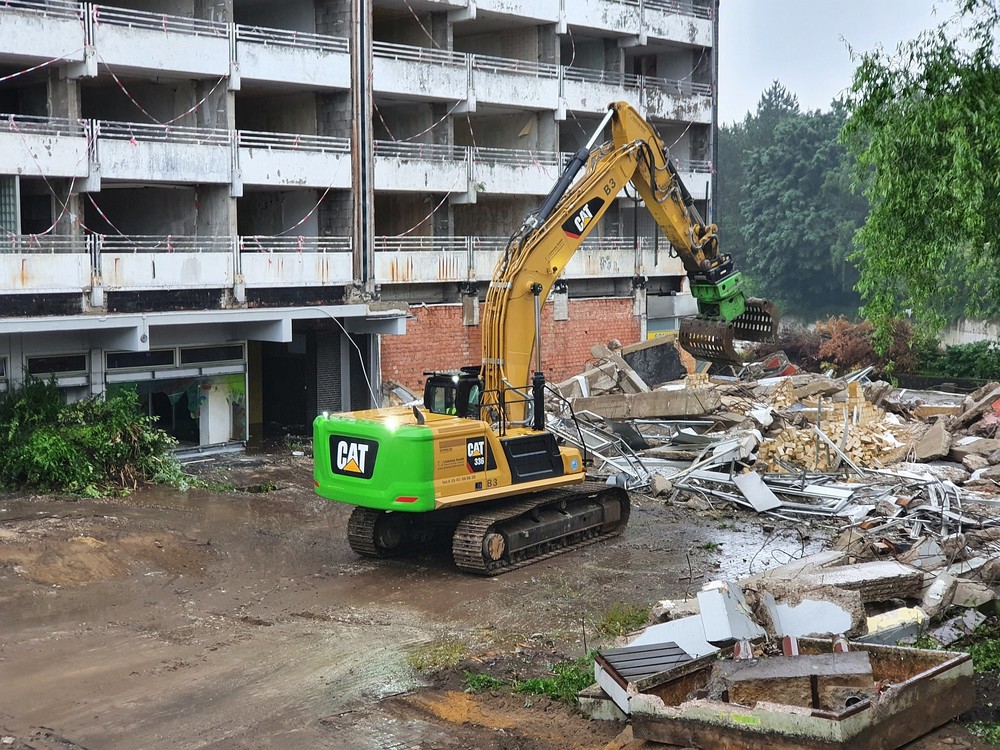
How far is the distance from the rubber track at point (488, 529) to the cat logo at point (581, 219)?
3.77 m

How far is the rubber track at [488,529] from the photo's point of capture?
15867mm

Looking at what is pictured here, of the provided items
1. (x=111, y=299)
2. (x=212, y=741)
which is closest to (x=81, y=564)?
(x=212, y=741)

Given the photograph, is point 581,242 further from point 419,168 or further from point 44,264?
point 419,168

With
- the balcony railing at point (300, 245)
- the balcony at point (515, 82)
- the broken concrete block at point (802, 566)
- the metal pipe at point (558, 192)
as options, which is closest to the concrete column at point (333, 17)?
the balcony at point (515, 82)

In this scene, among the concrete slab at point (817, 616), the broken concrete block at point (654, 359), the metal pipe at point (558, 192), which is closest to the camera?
the concrete slab at point (817, 616)

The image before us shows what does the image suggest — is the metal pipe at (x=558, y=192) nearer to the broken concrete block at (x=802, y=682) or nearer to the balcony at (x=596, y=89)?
the broken concrete block at (x=802, y=682)

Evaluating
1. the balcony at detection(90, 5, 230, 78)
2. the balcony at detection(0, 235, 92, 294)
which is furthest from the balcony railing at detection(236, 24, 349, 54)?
the balcony at detection(0, 235, 92, 294)

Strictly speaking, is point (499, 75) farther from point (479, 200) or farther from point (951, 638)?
point (951, 638)

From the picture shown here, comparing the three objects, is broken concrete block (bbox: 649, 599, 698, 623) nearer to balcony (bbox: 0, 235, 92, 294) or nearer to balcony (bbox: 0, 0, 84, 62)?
balcony (bbox: 0, 235, 92, 294)

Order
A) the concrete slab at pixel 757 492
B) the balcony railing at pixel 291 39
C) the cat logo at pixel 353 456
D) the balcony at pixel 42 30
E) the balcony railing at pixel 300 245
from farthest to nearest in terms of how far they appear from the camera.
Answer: the balcony railing at pixel 300 245 → the balcony railing at pixel 291 39 → the balcony at pixel 42 30 → the concrete slab at pixel 757 492 → the cat logo at pixel 353 456

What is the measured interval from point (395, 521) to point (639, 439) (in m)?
7.85

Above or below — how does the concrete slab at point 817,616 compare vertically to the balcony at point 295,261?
below

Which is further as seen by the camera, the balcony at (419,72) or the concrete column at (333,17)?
the balcony at (419,72)

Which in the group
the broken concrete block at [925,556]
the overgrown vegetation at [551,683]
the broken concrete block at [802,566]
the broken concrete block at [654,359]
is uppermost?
the broken concrete block at [654,359]
